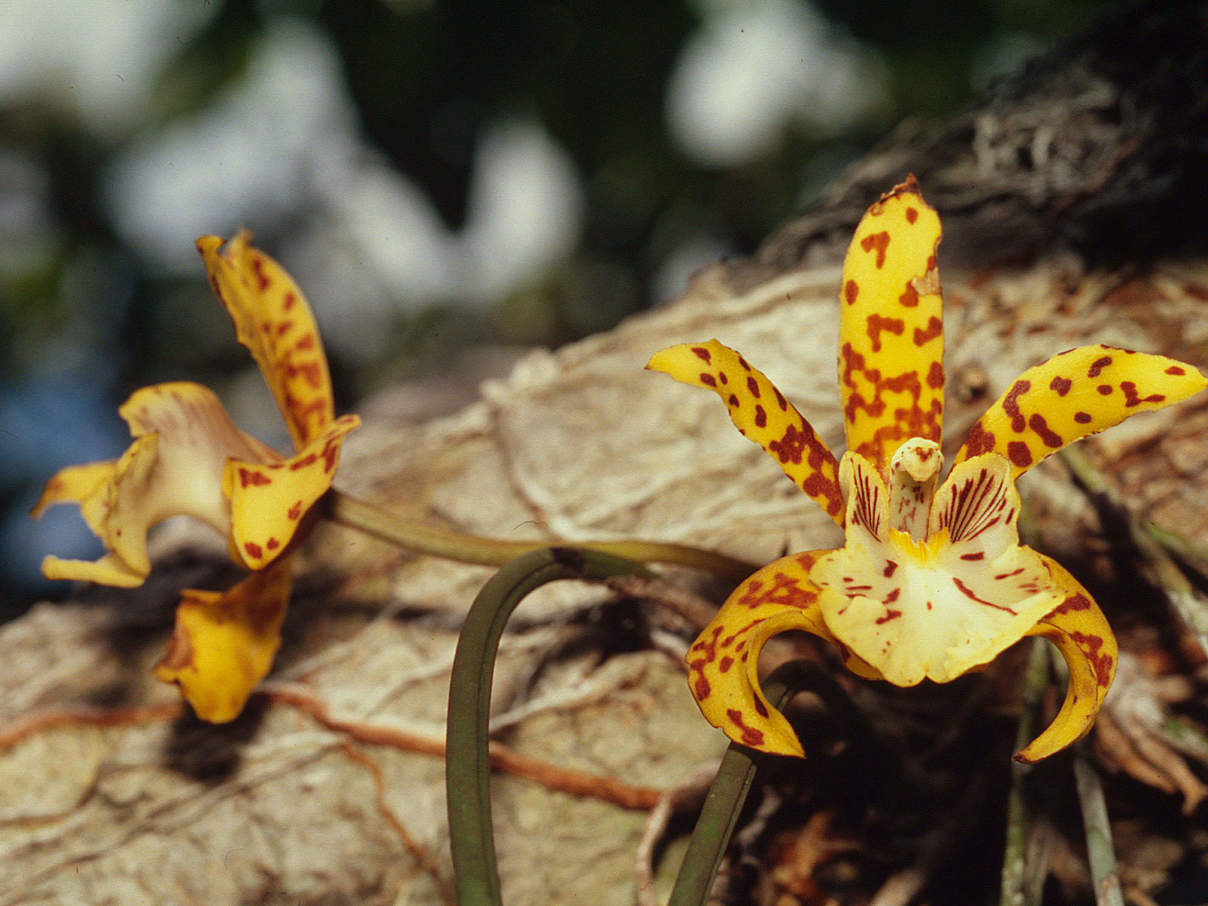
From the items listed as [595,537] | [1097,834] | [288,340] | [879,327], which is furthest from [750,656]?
[288,340]

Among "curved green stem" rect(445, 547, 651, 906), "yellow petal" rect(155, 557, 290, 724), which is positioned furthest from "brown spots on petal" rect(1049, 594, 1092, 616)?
"yellow petal" rect(155, 557, 290, 724)

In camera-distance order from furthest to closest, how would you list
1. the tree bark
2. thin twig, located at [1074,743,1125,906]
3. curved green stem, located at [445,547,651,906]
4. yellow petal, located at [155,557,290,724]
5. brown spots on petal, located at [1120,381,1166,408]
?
1. the tree bark
2. yellow petal, located at [155,557,290,724]
3. thin twig, located at [1074,743,1125,906]
4. brown spots on petal, located at [1120,381,1166,408]
5. curved green stem, located at [445,547,651,906]

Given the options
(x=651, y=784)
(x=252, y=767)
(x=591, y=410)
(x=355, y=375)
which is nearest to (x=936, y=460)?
(x=651, y=784)

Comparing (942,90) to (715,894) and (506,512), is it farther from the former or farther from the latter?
(715,894)

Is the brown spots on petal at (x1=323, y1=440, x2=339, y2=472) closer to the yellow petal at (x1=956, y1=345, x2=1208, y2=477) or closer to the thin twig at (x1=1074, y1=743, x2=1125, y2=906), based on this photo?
the yellow petal at (x1=956, y1=345, x2=1208, y2=477)

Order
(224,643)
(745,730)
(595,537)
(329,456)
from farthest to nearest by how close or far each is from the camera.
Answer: (595,537), (224,643), (329,456), (745,730)

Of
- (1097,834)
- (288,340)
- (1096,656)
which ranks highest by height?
(288,340)

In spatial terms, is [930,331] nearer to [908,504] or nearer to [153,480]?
[908,504]

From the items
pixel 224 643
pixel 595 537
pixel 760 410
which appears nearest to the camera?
pixel 760 410
